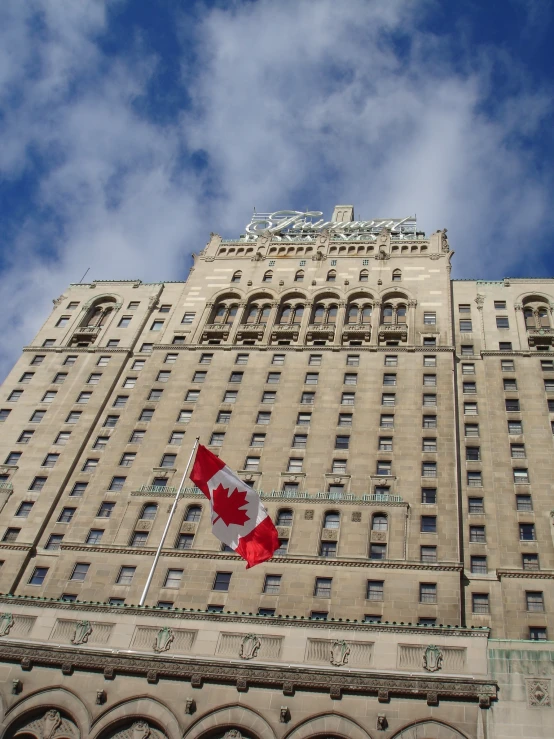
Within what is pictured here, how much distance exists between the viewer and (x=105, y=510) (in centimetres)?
6119

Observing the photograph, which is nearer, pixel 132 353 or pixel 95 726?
pixel 95 726

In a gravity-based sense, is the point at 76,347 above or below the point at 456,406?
above

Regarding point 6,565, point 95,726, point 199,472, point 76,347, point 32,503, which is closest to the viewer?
point 95,726

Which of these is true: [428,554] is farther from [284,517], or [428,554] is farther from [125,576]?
[125,576]

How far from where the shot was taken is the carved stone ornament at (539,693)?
33.3 metres

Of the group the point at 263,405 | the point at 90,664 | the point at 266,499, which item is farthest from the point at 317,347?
the point at 90,664

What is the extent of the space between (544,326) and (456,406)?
1596cm

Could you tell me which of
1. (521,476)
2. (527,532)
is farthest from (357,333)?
(527,532)

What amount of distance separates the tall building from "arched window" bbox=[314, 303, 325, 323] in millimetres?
340

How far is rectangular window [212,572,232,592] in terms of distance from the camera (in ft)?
176

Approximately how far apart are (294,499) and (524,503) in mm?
18280

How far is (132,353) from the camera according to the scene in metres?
79.5

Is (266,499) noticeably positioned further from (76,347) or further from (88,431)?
(76,347)

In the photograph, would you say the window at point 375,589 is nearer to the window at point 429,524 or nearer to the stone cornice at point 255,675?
the window at point 429,524
